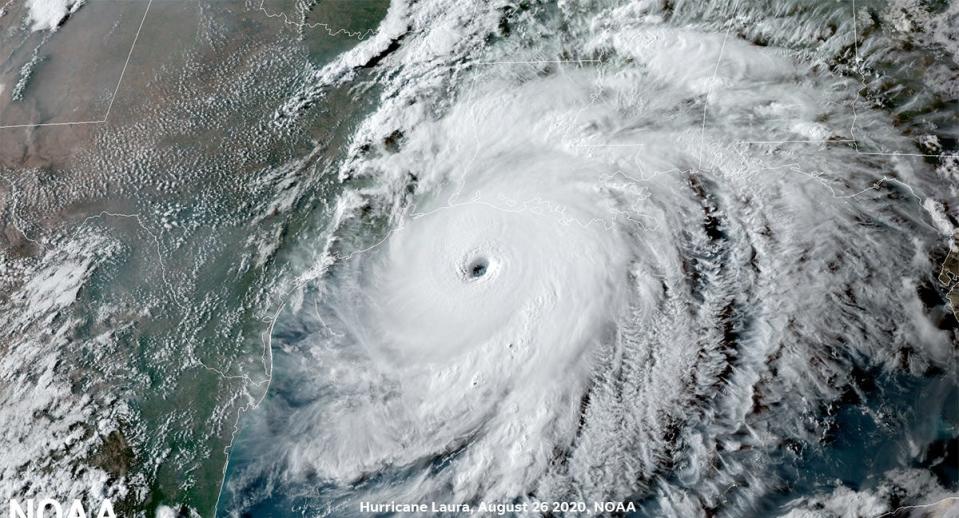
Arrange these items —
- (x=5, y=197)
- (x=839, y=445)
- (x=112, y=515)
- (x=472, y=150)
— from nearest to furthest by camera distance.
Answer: (x=839, y=445) → (x=112, y=515) → (x=472, y=150) → (x=5, y=197)

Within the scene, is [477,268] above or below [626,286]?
above

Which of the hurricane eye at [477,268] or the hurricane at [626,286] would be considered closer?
the hurricane at [626,286]

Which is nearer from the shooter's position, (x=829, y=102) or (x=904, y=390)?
(x=904, y=390)

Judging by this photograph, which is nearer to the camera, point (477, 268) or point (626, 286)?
point (626, 286)

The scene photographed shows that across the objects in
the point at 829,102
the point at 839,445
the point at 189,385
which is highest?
the point at 829,102

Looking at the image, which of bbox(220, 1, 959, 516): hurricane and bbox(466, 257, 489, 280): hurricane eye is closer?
bbox(220, 1, 959, 516): hurricane

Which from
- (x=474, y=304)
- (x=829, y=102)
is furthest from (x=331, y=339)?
(x=829, y=102)

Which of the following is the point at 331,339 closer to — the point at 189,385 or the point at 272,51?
the point at 189,385

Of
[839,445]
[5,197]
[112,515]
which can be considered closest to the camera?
[839,445]
